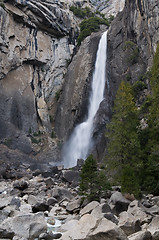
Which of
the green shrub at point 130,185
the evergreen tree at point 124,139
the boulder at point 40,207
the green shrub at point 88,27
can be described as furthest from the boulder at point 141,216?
the green shrub at point 88,27

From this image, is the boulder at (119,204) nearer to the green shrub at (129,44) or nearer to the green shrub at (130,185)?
the green shrub at (130,185)

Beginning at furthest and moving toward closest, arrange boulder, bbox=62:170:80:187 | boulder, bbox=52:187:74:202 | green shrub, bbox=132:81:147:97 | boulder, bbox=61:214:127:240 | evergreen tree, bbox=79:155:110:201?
green shrub, bbox=132:81:147:97, boulder, bbox=62:170:80:187, boulder, bbox=52:187:74:202, evergreen tree, bbox=79:155:110:201, boulder, bbox=61:214:127:240

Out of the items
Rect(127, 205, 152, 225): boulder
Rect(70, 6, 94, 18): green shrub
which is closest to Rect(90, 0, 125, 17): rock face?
Rect(70, 6, 94, 18): green shrub

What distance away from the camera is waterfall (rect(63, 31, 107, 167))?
37.9 metres

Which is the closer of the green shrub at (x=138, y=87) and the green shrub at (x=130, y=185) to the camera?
the green shrub at (x=130, y=185)

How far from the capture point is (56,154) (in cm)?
4191

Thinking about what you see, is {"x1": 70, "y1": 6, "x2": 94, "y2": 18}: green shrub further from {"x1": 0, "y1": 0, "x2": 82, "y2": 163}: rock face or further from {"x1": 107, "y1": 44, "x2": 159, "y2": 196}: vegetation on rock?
A: {"x1": 107, "y1": 44, "x2": 159, "y2": 196}: vegetation on rock

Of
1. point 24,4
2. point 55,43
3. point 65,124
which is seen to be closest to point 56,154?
point 65,124

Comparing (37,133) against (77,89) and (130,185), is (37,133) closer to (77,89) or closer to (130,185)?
(77,89)

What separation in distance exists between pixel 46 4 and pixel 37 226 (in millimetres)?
50124

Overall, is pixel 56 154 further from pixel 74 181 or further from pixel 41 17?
pixel 41 17

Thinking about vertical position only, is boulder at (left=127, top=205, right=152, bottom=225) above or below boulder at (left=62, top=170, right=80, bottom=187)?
below

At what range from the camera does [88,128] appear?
38375 millimetres

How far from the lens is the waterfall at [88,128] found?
37875mm
